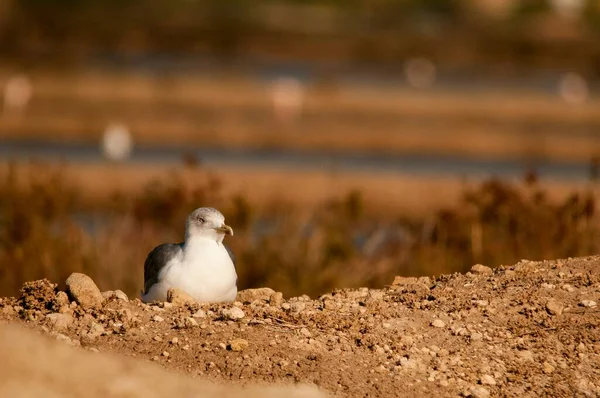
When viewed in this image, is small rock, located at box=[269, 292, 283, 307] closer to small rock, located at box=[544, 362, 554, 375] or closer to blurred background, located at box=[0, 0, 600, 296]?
small rock, located at box=[544, 362, 554, 375]

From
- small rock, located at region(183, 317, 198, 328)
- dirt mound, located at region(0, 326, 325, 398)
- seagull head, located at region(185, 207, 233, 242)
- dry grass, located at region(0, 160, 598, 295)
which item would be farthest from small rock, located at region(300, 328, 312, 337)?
dry grass, located at region(0, 160, 598, 295)

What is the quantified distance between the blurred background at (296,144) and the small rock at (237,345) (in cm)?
344

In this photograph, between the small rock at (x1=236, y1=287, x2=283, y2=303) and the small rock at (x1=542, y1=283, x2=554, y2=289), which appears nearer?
the small rock at (x1=542, y1=283, x2=554, y2=289)

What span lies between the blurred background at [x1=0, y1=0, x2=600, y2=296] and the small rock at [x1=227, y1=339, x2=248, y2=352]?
136 inches

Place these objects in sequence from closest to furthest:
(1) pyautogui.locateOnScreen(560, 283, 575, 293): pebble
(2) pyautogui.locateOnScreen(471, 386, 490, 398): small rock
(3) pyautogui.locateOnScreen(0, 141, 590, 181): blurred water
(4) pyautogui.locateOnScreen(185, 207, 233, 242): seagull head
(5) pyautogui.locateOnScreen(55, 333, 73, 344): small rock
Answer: (2) pyautogui.locateOnScreen(471, 386, 490, 398): small rock → (5) pyautogui.locateOnScreen(55, 333, 73, 344): small rock → (4) pyautogui.locateOnScreen(185, 207, 233, 242): seagull head → (1) pyautogui.locateOnScreen(560, 283, 575, 293): pebble → (3) pyautogui.locateOnScreen(0, 141, 590, 181): blurred water

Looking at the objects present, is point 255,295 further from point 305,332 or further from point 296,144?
point 296,144

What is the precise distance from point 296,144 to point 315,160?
3.09 meters

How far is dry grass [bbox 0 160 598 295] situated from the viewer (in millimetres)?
10359

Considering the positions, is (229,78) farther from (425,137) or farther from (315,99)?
(425,137)

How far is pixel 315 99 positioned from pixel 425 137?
377 inches

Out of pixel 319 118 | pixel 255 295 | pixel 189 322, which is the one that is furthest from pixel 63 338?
pixel 319 118

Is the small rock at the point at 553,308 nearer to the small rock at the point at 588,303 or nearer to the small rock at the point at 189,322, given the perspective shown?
the small rock at the point at 588,303

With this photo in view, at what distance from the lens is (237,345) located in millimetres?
6934

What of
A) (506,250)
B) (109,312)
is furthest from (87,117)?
(109,312)
